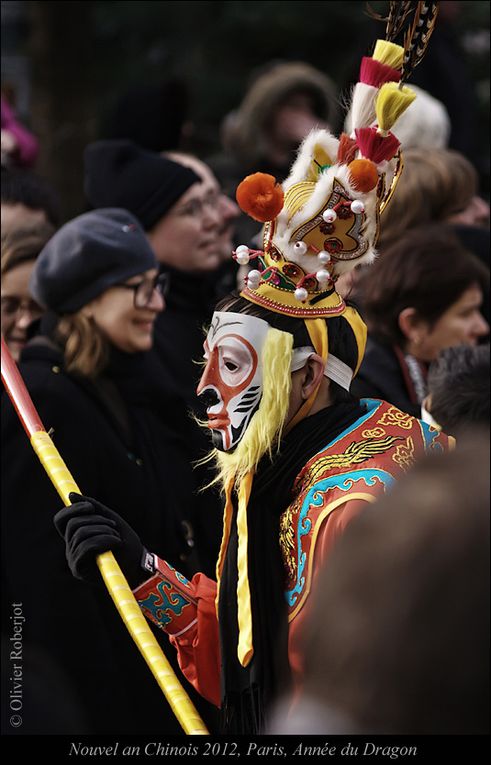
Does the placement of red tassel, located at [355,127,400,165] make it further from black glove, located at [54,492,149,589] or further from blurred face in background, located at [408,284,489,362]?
blurred face in background, located at [408,284,489,362]

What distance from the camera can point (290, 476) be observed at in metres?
3.06

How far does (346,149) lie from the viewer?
317 centimetres

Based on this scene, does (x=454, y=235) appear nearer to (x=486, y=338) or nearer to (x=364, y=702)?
(x=486, y=338)

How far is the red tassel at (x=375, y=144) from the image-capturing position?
10.2 feet

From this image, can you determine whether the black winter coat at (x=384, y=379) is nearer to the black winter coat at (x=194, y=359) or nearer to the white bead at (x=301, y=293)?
the black winter coat at (x=194, y=359)

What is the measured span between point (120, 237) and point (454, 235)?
121cm

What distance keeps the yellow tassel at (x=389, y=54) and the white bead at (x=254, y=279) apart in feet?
1.84

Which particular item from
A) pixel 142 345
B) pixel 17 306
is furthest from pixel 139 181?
pixel 142 345

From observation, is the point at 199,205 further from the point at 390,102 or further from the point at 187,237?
the point at 390,102

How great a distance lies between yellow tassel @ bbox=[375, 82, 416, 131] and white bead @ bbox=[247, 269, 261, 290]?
1.42ft

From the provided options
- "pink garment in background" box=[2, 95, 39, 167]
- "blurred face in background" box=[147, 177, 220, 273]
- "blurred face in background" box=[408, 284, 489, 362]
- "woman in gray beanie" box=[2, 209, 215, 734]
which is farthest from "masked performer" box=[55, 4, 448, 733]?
"pink garment in background" box=[2, 95, 39, 167]

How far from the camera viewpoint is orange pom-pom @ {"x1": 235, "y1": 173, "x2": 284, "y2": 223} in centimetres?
305

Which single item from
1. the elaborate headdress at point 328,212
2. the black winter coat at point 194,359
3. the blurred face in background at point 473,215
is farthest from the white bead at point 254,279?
the blurred face in background at point 473,215

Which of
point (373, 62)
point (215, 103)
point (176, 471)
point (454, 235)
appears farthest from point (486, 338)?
point (215, 103)
